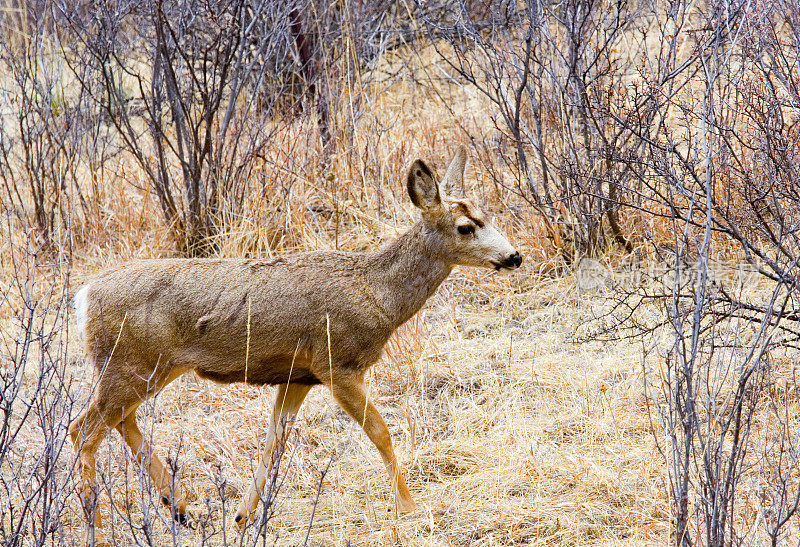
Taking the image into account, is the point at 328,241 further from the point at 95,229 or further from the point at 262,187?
the point at 95,229

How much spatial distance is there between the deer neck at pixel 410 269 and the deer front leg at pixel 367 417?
438 mm

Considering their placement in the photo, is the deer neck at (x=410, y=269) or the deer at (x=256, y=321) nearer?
the deer at (x=256, y=321)

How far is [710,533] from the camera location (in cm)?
357

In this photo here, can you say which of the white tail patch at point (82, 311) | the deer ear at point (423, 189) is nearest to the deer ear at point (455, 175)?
the deer ear at point (423, 189)

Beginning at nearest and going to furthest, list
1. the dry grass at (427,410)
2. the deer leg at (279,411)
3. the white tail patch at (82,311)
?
the dry grass at (427,410)
the white tail patch at (82,311)
the deer leg at (279,411)

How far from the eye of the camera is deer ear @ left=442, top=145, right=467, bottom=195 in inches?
234

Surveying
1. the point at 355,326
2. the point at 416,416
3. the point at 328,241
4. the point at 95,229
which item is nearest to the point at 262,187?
the point at 328,241

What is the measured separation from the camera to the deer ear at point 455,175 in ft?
19.5

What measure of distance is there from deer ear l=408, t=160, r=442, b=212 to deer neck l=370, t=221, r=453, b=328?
124 millimetres

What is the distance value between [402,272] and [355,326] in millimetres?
448

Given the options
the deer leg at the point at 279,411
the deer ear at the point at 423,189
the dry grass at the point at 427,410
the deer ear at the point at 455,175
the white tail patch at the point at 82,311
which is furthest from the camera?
the deer ear at the point at 455,175

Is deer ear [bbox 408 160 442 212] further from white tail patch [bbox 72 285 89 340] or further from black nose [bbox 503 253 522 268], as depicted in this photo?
white tail patch [bbox 72 285 89 340]

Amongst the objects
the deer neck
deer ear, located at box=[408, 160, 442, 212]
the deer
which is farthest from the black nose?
deer ear, located at box=[408, 160, 442, 212]

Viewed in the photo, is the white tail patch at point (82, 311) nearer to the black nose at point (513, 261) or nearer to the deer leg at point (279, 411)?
the deer leg at point (279, 411)
